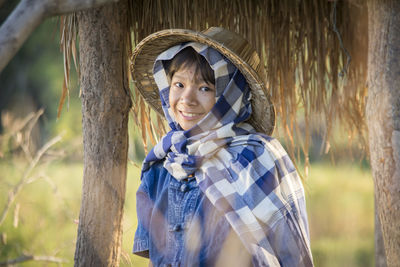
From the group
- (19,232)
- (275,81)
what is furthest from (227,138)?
(19,232)

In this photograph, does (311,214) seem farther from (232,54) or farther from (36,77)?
(232,54)

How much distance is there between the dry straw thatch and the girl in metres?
0.61

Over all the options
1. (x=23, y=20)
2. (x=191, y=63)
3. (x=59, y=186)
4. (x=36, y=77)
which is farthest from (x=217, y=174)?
(x=36, y=77)

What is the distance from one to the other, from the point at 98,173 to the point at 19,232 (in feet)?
8.58

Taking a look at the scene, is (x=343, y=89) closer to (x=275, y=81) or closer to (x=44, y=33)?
(x=275, y=81)

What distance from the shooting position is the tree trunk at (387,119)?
2162mm

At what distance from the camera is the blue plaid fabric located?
5.75ft

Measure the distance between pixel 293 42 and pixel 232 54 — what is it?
118 centimetres

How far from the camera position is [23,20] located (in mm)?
1174

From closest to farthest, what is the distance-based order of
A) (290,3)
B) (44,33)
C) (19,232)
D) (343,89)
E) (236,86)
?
(236,86)
(290,3)
(343,89)
(19,232)
(44,33)

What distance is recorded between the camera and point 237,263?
181cm

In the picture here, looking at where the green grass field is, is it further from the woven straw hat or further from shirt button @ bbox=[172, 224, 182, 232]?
shirt button @ bbox=[172, 224, 182, 232]

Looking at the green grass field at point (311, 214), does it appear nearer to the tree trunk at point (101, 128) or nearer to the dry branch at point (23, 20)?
the tree trunk at point (101, 128)

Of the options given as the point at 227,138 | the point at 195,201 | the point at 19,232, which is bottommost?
the point at 19,232
